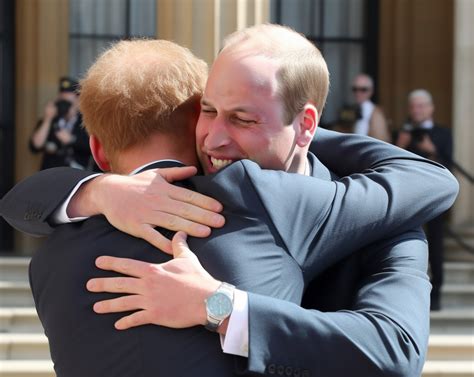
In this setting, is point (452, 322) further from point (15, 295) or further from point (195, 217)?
point (195, 217)

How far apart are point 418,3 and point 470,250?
334 cm

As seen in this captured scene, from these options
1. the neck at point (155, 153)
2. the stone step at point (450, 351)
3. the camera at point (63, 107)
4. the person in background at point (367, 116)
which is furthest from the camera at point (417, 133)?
the neck at point (155, 153)

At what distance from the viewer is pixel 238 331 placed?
2074 millimetres

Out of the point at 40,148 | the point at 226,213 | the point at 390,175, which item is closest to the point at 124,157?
the point at 226,213

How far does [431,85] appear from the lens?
1148 cm

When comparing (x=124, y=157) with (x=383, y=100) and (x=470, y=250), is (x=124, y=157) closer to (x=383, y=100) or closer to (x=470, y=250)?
(x=470, y=250)

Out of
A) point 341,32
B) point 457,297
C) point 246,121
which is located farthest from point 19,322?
point 246,121

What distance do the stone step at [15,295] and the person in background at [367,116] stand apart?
3.01 meters

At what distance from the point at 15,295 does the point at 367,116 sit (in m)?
3.32

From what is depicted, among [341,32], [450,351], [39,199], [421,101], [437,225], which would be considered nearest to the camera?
[39,199]

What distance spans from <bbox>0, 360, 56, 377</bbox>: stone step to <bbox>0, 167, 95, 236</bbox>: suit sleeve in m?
4.46

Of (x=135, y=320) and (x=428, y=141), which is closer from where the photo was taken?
(x=135, y=320)

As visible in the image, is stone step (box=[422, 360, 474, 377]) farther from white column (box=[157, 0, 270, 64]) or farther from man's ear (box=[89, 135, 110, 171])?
man's ear (box=[89, 135, 110, 171])

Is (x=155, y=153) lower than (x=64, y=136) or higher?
higher
